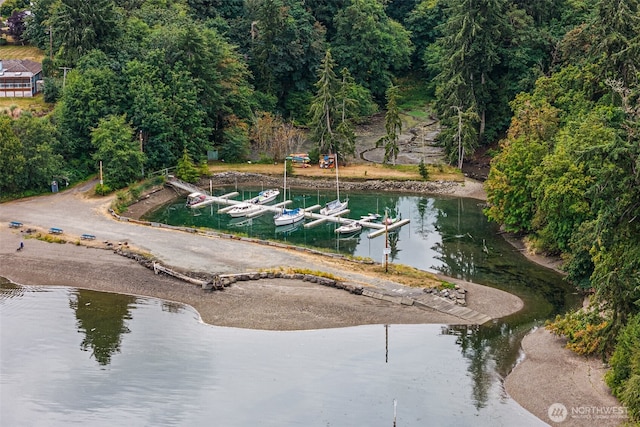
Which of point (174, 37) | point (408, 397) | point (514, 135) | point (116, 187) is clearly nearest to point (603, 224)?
point (408, 397)

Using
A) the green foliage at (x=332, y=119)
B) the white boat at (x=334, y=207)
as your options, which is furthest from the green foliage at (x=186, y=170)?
the white boat at (x=334, y=207)

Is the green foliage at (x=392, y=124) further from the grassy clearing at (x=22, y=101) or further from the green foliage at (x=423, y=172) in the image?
the grassy clearing at (x=22, y=101)

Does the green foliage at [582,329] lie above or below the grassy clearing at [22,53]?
below

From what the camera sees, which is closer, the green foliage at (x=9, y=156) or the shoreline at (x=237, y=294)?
the shoreline at (x=237, y=294)

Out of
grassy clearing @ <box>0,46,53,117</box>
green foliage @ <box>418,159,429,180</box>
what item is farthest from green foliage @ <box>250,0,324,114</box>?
grassy clearing @ <box>0,46,53,117</box>

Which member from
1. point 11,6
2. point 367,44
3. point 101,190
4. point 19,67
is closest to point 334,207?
point 101,190

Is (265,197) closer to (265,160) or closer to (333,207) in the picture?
(333,207)
